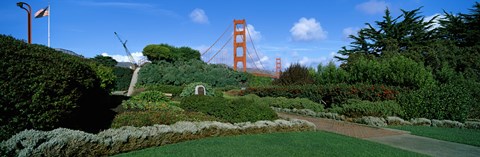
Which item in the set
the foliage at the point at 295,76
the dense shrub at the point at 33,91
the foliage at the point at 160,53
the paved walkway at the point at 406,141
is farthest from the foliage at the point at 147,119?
the foliage at the point at 160,53

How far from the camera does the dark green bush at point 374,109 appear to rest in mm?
10375

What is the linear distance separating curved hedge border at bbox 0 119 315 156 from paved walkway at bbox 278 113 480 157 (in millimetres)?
2649

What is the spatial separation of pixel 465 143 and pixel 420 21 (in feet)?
76.2

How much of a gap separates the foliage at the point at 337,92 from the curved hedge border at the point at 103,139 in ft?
20.7

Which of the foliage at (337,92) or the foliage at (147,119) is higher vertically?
the foliage at (337,92)

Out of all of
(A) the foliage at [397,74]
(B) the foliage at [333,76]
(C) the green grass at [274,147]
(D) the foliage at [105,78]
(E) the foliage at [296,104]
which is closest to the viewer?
(C) the green grass at [274,147]

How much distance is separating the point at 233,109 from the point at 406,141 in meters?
4.04

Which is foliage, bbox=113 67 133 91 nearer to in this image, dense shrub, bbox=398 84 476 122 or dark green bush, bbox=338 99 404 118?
dark green bush, bbox=338 99 404 118

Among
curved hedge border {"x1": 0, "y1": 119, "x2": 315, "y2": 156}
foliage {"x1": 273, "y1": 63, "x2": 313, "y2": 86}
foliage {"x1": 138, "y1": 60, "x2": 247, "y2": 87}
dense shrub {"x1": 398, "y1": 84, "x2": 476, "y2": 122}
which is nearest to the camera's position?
curved hedge border {"x1": 0, "y1": 119, "x2": 315, "y2": 156}

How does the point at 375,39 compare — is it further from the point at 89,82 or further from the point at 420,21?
the point at 89,82

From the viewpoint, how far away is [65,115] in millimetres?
A: 5535

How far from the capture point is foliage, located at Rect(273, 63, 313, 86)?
18.4 m

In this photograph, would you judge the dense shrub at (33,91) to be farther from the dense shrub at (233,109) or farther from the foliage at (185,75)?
the foliage at (185,75)

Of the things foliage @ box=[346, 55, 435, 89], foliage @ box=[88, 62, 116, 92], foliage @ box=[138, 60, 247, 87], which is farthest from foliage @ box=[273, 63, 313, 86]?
foliage @ box=[138, 60, 247, 87]
